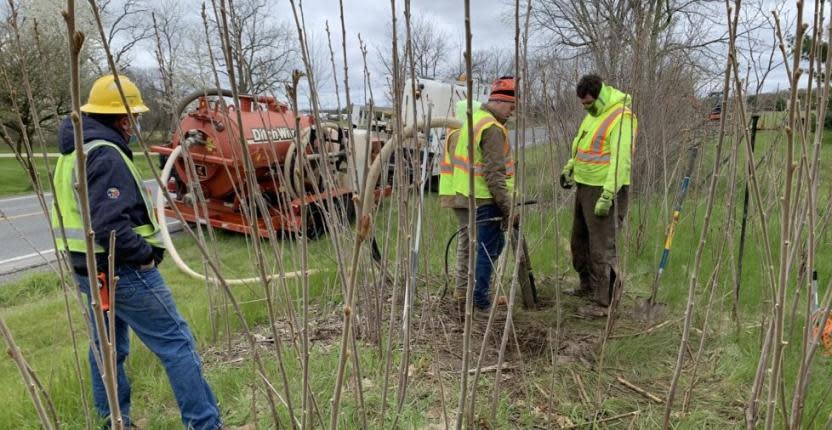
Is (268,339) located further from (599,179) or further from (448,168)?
(599,179)

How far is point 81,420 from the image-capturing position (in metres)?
2.44

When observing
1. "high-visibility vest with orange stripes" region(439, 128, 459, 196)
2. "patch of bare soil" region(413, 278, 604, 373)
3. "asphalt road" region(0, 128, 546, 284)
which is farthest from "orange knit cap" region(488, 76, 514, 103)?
"patch of bare soil" region(413, 278, 604, 373)

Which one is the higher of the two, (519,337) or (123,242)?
(123,242)

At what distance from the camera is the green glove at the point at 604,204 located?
137 inches

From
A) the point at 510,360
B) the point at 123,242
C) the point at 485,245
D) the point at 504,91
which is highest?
the point at 504,91

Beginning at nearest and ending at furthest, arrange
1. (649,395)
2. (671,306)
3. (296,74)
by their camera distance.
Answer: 1. (296,74)
2. (649,395)
3. (671,306)

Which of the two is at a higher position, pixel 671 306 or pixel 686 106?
pixel 686 106

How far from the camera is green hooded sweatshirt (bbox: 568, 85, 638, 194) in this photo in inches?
135

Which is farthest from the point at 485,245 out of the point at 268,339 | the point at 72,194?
the point at 72,194

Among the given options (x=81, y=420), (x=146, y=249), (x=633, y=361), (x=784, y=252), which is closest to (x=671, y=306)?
(x=633, y=361)

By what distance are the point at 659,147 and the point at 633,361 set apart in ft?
13.7

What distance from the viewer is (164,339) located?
7.39ft

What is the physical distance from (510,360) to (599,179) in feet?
4.81

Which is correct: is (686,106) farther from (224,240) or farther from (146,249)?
(146,249)
